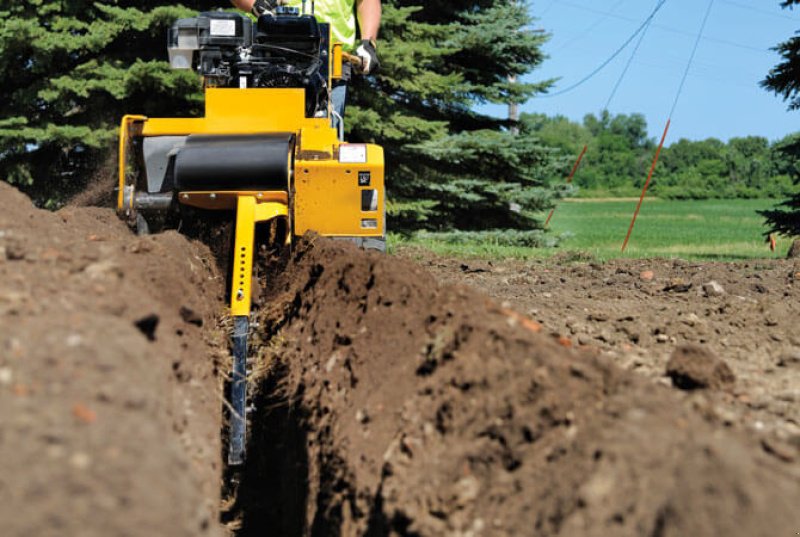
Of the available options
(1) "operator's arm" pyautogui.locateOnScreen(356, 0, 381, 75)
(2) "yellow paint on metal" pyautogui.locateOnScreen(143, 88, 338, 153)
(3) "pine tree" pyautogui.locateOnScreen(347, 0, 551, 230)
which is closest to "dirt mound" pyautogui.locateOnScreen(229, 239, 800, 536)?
(2) "yellow paint on metal" pyautogui.locateOnScreen(143, 88, 338, 153)

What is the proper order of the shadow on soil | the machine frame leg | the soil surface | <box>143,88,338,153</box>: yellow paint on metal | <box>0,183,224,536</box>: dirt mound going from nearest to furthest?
<box>0,183,224,536</box>: dirt mound, the soil surface, the machine frame leg, the shadow on soil, <box>143,88,338,153</box>: yellow paint on metal

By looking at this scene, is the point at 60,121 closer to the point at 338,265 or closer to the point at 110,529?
the point at 338,265

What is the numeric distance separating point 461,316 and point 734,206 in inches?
2010

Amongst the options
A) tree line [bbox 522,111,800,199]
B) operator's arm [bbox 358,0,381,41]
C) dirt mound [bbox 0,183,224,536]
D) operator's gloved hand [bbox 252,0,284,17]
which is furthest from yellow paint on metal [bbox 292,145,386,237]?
tree line [bbox 522,111,800,199]

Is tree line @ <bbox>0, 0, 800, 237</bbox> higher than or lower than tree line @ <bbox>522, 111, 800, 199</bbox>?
lower

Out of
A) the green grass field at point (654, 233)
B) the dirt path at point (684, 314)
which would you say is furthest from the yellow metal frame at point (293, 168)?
the green grass field at point (654, 233)

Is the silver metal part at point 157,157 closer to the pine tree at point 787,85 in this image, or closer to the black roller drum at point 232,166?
the black roller drum at point 232,166

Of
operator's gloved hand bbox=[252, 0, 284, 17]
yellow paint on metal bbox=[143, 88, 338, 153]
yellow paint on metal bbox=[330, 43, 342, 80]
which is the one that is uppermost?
operator's gloved hand bbox=[252, 0, 284, 17]

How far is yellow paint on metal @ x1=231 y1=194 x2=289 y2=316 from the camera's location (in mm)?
5691

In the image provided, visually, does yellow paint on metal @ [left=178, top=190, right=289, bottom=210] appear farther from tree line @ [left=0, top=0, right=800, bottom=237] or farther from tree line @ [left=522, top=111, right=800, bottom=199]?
tree line @ [left=522, top=111, right=800, bottom=199]

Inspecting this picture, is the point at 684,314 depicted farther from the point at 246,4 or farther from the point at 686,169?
the point at 686,169

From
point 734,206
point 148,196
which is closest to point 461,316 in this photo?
point 148,196

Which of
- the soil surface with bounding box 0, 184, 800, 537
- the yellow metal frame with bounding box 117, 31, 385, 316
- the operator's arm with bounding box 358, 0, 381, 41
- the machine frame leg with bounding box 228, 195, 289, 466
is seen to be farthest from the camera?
the operator's arm with bounding box 358, 0, 381, 41

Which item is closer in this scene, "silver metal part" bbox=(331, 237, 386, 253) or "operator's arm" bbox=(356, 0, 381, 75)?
"silver metal part" bbox=(331, 237, 386, 253)
